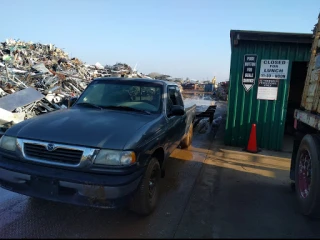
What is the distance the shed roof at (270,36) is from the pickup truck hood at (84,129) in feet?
14.0

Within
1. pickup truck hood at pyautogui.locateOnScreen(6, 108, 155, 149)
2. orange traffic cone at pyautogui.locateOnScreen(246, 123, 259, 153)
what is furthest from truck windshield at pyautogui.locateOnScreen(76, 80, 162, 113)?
orange traffic cone at pyautogui.locateOnScreen(246, 123, 259, 153)

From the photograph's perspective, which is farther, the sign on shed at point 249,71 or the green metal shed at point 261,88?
the sign on shed at point 249,71

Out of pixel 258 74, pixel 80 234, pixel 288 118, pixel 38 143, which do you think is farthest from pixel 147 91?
pixel 288 118

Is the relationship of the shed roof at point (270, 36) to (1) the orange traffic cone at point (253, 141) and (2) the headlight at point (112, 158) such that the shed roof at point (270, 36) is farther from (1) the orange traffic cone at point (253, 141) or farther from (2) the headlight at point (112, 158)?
(2) the headlight at point (112, 158)

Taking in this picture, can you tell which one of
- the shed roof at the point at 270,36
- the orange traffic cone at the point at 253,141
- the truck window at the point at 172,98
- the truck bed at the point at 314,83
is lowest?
the orange traffic cone at the point at 253,141

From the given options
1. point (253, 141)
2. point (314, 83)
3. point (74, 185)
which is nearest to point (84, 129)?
point (74, 185)

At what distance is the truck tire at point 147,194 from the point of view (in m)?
3.14

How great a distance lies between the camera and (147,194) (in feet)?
10.6

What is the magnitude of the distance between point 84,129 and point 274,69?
5619mm

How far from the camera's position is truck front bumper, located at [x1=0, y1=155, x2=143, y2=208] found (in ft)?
8.99

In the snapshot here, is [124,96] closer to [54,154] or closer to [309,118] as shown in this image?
[54,154]

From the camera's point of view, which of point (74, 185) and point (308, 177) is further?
point (308, 177)

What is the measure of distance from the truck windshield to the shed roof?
3352 millimetres

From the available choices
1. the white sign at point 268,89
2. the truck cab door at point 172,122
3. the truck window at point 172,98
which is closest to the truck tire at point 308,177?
the truck cab door at point 172,122
